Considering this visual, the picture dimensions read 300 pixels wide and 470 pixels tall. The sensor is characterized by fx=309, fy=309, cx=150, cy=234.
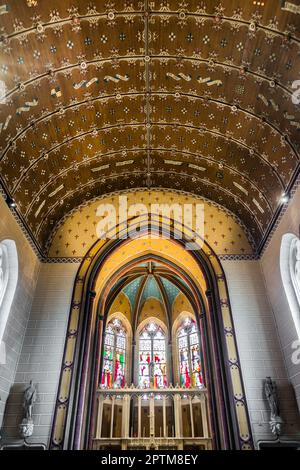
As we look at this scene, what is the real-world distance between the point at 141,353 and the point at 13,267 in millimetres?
11922

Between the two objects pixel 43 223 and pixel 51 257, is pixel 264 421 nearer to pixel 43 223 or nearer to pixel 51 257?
pixel 51 257

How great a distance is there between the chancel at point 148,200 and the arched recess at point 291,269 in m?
0.07

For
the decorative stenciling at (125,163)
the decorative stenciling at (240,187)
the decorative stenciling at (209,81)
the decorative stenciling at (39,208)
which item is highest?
the decorative stenciling at (125,163)

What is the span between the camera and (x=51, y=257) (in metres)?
13.9

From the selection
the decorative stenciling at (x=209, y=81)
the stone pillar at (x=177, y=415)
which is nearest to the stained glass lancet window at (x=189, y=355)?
the stone pillar at (x=177, y=415)

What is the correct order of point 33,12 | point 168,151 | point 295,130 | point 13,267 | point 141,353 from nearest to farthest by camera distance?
point 33,12 → point 295,130 → point 13,267 → point 168,151 → point 141,353

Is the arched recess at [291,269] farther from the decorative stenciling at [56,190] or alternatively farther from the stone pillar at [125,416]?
the decorative stenciling at [56,190]

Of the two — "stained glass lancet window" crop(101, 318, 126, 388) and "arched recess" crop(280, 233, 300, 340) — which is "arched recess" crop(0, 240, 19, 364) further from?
"arched recess" crop(280, 233, 300, 340)

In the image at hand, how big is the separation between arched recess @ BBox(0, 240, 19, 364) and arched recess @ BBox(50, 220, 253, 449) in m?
2.49

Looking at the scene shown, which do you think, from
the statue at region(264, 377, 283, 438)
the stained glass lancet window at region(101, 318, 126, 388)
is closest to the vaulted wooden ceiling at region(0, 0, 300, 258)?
the statue at region(264, 377, 283, 438)

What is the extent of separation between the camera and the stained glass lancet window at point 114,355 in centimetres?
1825

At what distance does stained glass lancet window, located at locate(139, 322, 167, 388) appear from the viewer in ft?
61.9

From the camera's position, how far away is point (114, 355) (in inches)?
760

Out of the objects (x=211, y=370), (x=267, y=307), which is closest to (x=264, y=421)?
(x=211, y=370)
